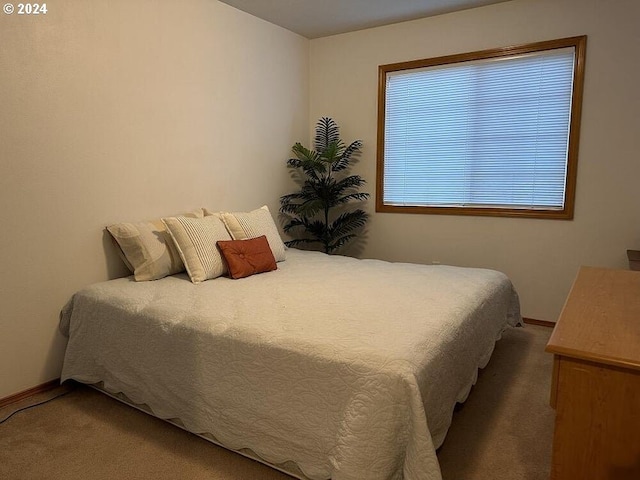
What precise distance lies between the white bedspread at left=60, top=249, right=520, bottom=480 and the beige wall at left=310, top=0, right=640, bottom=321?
3.34 ft

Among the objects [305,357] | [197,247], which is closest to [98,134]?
[197,247]

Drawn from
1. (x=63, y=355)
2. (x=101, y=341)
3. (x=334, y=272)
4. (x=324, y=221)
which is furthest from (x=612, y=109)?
(x=63, y=355)

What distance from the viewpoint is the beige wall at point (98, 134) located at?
2.37 meters

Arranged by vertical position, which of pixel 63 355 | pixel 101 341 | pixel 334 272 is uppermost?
pixel 334 272

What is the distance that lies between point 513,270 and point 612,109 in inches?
56.0

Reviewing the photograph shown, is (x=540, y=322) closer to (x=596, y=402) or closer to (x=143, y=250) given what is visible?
(x=596, y=402)

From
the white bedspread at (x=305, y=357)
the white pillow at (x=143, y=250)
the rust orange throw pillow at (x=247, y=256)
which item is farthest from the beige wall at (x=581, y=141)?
the white pillow at (x=143, y=250)

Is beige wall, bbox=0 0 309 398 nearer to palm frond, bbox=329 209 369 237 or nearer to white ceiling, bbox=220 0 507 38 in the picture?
white ceiling, bbox=220 0 507 38

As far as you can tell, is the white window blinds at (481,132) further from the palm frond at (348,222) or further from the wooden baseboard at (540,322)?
the wooden baseboard at (540,322)

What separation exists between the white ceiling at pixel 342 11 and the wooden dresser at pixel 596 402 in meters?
3.13

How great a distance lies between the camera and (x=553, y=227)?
352cm

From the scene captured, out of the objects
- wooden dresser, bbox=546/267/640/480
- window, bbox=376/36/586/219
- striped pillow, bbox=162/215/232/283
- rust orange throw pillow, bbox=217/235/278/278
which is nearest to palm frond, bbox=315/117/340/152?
window, bbox=376/36/586/219

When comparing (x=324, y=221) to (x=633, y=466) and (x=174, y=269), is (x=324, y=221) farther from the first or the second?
(x=633, y=466)

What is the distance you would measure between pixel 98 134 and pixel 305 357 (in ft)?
6.62
